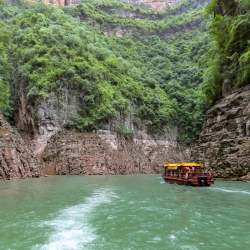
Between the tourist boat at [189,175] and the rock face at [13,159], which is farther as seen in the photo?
the rock face at [13,159]

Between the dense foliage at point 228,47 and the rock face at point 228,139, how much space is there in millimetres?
2531

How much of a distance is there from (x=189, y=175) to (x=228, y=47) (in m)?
17.4

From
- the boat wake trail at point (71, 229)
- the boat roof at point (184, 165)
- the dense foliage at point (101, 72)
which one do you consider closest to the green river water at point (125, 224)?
the boat wake trail at point (71, 229)

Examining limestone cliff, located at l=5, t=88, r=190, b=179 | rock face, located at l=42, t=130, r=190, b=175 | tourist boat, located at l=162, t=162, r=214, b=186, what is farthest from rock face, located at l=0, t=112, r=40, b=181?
tourist boat, located at l=162, t=162, r=214, b=186

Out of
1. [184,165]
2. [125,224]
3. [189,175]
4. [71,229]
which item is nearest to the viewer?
[71,229]

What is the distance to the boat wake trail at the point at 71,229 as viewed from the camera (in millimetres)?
8501

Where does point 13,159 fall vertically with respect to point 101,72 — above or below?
below

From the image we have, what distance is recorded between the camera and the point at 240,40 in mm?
30828

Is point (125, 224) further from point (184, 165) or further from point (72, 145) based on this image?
point (72, 145)

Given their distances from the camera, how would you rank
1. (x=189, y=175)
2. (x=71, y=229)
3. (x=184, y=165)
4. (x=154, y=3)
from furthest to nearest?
(x=154, y=3), (x=184, y=165), (x=189, y=175), (x=71, y=229)

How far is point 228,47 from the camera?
32688 millimetres

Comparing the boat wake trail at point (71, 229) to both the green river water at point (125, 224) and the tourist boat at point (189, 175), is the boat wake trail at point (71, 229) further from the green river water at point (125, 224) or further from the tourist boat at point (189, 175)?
the tourist boat at point (189, 175)

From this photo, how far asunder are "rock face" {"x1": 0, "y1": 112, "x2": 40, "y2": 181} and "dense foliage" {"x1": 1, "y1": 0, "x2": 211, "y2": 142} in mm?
12282

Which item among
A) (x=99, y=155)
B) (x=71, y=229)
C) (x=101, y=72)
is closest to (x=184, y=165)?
(x=71, y=229)
